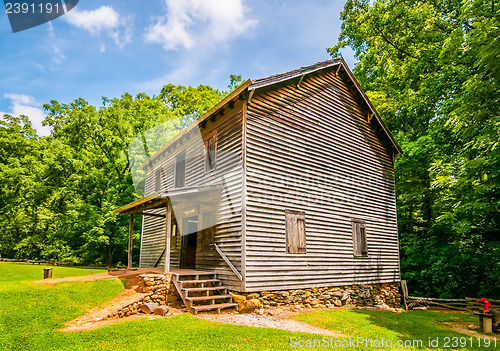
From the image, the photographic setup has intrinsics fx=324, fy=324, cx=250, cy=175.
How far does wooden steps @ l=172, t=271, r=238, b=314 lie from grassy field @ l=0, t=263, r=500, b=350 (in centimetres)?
97

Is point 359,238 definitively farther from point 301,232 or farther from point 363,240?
point 301,232

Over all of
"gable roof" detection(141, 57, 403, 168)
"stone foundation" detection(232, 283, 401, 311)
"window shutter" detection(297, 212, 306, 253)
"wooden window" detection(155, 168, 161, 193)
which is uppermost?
"gable roof" detection(141, 57, 403, 168)

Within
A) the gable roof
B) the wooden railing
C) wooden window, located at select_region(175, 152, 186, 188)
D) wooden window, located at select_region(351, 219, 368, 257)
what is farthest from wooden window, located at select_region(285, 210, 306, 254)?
the wooden railing

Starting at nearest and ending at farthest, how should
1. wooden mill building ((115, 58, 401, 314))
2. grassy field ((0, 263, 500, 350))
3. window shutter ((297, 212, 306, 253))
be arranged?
1. grassy field ((0, 263, 500, 350))
2. wooden mill building ((115, 58, 401, 314))
3. window shutter ((297, 212, 306, 253))

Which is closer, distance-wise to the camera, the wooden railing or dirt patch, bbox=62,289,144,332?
dirt patch, bbox=62,289,144,332

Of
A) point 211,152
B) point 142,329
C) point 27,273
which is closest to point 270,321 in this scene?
point 142,329

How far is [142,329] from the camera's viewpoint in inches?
286

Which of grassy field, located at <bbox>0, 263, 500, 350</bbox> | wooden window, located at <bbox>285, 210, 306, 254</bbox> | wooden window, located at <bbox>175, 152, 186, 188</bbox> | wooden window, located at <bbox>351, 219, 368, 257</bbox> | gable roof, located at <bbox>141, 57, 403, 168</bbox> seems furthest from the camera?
wooden window, located at <bbox>175, 152, 186, 188</bbox>

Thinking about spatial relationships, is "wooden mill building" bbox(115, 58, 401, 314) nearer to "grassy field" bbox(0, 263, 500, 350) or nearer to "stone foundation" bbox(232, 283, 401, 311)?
"stone foundation" bbox(232, 283, 401, 311)

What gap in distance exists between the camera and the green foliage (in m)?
12.3

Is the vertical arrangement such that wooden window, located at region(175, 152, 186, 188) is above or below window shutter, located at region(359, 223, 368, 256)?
above

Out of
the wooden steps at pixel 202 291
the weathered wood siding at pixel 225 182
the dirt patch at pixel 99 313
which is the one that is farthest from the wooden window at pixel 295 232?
the dirt patch at pixel 99 313

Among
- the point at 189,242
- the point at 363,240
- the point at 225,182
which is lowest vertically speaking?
the point at 189,242

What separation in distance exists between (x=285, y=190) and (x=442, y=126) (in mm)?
10300
